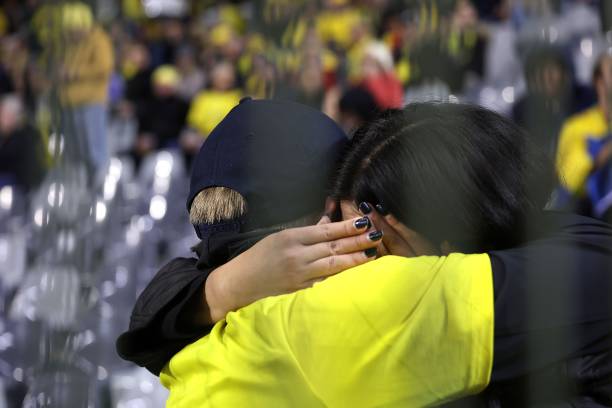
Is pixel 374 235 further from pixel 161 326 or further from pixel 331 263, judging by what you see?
pixel 161 326

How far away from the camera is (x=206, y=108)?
17.4 ft

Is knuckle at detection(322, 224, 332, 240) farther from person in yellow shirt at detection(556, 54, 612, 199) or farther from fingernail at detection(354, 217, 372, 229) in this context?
person in yellow shirt at detection(556, 54, 612, 199)

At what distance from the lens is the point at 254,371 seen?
3.40 feet

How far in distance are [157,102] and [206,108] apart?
1.82 feet

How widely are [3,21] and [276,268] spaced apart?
5261mm

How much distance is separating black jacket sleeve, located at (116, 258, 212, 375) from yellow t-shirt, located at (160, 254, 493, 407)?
0.49 feet

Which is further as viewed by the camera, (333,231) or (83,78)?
(83,78)

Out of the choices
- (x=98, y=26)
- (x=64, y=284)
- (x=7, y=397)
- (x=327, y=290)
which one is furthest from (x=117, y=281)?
(x=327, y=290)

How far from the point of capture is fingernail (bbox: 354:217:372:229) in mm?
1071

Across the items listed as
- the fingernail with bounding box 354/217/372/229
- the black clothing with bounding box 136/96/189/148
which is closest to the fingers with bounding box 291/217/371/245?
the fingernail with bounding box 354/217/372/229

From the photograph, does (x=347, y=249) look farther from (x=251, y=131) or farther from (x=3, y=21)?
(x=3, y=21)

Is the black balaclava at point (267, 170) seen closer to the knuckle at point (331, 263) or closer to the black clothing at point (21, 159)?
the knuckle at point (331, 263)

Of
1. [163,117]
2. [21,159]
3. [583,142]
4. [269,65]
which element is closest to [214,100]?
[163,117]

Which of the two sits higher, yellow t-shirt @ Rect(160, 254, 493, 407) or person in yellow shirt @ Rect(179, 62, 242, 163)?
yellow t-shirt @ Rect(160, 254, 493, 407)
